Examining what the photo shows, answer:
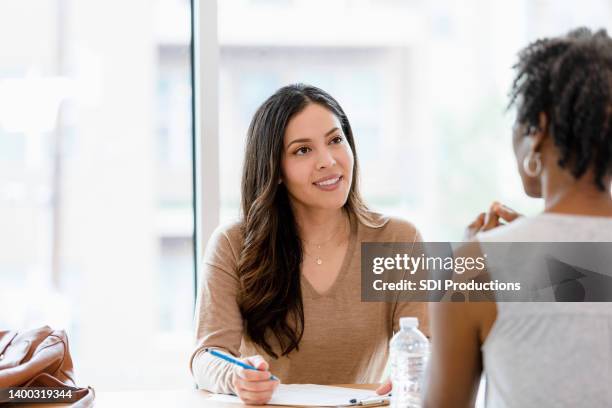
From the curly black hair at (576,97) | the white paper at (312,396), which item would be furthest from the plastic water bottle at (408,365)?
the curly black hair at (576,97)

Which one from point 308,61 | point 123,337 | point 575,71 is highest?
point 308,61

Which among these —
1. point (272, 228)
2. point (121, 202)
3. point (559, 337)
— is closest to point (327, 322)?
point (272, 228)

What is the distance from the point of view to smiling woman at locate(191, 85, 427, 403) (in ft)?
6.03

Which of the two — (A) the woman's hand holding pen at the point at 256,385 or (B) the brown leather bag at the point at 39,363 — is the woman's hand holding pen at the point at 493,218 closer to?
(A) the woman's hand holding pen at the point at 256,385

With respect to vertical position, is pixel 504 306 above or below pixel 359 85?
below

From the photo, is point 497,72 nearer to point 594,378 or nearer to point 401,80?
point 401,80

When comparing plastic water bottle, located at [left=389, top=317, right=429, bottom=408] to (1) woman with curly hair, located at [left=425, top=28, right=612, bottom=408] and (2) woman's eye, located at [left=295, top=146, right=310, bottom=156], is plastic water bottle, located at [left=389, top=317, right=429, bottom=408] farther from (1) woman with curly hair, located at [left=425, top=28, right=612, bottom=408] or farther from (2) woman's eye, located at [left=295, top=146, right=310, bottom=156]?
(2) woman's eye, located at [left=295, top=146, right=310, bottom=156]

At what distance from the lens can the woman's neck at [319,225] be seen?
1.97m

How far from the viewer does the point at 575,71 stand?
97cm

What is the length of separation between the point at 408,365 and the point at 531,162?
0.61 m

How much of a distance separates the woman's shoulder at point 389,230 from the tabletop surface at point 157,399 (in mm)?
471

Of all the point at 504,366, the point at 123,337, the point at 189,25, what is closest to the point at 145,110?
the point at 123,337

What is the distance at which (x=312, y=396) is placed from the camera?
1.52m

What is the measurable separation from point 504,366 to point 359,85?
4.25m
